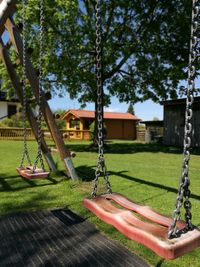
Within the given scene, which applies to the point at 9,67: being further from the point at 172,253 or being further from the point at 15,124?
the point at 15,124

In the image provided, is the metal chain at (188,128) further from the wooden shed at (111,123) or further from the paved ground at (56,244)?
the wooden shed at (111,123)

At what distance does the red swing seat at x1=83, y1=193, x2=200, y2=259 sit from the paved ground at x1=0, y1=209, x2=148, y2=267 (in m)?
0.80

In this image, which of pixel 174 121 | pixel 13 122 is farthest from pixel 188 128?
pixel 13 122

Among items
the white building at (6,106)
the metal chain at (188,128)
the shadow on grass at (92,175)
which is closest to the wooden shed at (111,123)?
the white building at (6,106)

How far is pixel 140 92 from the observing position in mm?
18328

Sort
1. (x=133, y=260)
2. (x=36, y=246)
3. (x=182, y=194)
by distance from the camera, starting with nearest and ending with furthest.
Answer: (x=182, y=194) → (x=133, y=260) → (x=36, y=246)

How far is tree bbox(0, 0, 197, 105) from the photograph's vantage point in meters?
16.2

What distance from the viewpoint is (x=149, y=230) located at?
2.48 meters

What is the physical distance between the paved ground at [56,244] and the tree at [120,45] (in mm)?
12406

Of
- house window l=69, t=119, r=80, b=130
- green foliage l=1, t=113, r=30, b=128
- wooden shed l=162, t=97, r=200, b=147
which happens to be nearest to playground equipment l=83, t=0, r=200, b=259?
wooden shed l=162, t=97, r=200, b=147

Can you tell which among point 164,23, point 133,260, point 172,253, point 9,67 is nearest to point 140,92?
point 164,23

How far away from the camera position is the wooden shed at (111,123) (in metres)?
35.7

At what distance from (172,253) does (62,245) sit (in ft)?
6.92

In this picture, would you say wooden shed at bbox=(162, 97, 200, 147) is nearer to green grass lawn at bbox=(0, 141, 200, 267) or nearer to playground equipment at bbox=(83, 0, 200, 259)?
green grass lawn at bbox=(0, 141, 200, 267)
